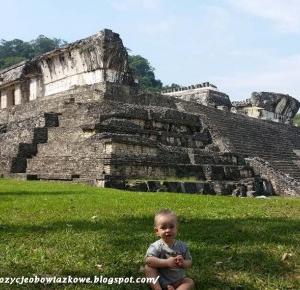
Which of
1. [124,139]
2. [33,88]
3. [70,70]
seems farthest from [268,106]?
[124,139]

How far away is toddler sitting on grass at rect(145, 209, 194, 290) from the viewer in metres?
3.77

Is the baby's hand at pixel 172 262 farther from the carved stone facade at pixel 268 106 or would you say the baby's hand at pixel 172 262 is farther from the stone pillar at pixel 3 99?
the carved stone facade at pixel 268 106

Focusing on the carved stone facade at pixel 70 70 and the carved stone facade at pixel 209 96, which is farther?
the carved stone facade at pixel 209 96

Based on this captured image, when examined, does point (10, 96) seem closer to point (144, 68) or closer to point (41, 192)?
point (41, 192)

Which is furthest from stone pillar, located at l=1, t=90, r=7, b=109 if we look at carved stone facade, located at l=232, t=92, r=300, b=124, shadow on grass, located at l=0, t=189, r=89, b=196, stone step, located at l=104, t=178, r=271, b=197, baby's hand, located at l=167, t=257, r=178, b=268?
baby's hand, located at l=167, t=257, r=178, b=268

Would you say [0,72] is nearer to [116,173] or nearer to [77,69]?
[77,69]

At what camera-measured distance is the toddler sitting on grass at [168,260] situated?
3.77m

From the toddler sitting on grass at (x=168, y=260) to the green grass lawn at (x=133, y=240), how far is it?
285 mm

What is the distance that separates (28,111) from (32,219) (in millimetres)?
14819

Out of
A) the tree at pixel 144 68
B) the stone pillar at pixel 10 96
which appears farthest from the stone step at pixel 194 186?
the tree at pixel 144 68

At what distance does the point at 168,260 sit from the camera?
3.79 m

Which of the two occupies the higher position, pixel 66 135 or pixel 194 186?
pixel 66 135

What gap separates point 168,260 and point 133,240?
1.70 metres

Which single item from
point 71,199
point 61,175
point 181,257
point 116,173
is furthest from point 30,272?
point 61,175
